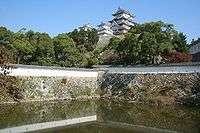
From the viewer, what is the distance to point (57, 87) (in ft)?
88.4

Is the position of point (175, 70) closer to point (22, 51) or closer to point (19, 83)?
point (19, 83)

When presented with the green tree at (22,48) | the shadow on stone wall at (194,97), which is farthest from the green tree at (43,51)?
the shadow on stone wall at (194,97)

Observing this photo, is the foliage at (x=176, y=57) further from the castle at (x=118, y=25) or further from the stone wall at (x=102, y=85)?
the castle at (x=118, y=25)

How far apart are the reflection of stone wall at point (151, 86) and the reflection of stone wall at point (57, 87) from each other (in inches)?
59.8

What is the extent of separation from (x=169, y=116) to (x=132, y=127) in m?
4.37

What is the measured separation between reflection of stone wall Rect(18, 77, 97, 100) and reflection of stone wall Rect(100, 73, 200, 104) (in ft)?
4.98

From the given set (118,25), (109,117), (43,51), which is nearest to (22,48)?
(43,51)

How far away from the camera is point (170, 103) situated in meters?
24.2

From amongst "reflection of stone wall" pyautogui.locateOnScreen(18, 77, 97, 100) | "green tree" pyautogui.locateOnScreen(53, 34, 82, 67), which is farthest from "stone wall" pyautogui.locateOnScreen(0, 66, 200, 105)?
"green tree" pyautogui.locateOnScreen(53, 34, 82, 67)

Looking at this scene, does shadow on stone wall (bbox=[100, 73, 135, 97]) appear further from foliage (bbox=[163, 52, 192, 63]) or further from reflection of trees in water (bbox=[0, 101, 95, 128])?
foliage (bbox=[163, 52, 192, 63])

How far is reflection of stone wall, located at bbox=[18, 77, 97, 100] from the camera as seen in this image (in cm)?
2481

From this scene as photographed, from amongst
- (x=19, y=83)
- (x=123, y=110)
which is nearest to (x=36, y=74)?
(x=19, y=83)

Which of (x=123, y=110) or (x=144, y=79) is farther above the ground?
(x=144, y=79)

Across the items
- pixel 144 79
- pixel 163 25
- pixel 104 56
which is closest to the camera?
pixel 144 79
